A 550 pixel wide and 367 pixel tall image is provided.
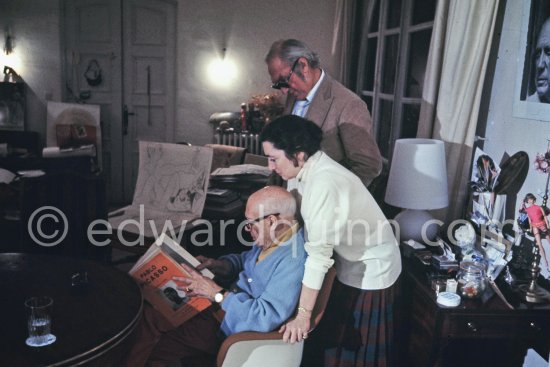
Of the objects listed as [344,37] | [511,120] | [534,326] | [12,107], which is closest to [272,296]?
[534,326]

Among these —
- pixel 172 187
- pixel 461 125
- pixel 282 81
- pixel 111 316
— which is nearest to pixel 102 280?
pixel 111 316

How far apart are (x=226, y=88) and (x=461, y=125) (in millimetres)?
3809

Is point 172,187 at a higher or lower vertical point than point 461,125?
lower

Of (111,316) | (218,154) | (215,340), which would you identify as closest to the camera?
(111,316)

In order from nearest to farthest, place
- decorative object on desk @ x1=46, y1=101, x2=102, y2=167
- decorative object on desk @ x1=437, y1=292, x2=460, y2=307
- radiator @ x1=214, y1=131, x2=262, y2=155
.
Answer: decorative object on desk @ x1=437, y1=292, x2=460, y2=307
decorative object on desk @ x1=46, y1=101, x2=102, y2=167
radiator @ x1=214, y1=131, x2=262, y2=155

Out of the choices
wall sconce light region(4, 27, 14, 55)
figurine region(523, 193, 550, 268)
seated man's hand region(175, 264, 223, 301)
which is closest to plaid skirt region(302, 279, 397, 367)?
seated man's hand region(175, 264, 223, 301)

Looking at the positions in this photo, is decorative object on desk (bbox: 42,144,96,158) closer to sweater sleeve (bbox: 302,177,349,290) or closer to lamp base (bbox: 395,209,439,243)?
lamp base (bbox: 395,209,439,243)

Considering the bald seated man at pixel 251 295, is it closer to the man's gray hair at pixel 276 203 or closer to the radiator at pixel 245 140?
the man's gray hair at pixel 276 203

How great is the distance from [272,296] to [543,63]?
1497mm

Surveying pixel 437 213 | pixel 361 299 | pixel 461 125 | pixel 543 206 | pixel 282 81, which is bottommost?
pixel 361 299

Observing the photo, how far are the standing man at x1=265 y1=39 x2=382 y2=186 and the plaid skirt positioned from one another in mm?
565

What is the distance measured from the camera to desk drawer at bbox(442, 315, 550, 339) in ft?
6.86

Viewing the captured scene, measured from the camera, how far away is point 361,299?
2.20m

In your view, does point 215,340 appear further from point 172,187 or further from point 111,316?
point 172,187
